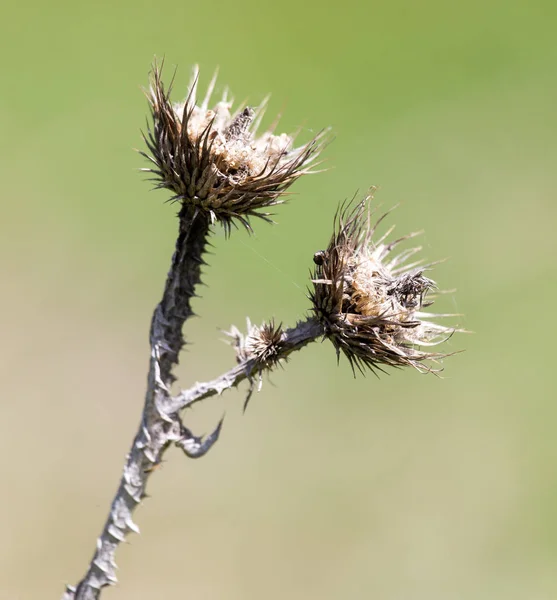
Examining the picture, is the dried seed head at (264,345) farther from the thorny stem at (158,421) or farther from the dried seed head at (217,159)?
the dried seed head at (217,159)

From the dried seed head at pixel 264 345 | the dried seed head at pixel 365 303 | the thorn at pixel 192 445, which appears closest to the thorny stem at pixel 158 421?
the thorn at pixel 192 445

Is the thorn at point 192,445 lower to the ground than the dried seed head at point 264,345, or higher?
lower

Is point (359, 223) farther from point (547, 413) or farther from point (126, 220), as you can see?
point (126, 220)

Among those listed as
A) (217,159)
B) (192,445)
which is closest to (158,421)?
(192,445)

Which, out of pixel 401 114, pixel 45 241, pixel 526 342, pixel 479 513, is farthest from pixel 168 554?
pixel 401 114

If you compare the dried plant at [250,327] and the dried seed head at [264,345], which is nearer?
the dried plant at [250,327]

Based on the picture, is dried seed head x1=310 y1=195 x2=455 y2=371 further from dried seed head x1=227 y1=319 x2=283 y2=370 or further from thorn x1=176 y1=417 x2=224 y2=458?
thorn x1=176 y1=417 x2=224 y2=458

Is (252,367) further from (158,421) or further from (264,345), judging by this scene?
(158,421)

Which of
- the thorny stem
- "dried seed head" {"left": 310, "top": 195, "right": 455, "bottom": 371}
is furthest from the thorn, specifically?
"dried seed head" {"left": 310, "top": 195, "right": 455, "bottom": 371}
